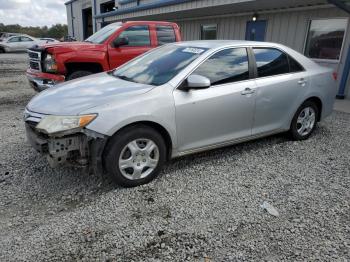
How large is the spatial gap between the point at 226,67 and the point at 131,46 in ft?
12.8

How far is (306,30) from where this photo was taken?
28.7 ft

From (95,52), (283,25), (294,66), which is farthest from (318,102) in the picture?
(283,25)

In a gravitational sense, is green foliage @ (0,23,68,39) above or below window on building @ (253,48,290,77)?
below

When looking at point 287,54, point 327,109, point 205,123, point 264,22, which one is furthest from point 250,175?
point 264,22

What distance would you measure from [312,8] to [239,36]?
9.64 ft

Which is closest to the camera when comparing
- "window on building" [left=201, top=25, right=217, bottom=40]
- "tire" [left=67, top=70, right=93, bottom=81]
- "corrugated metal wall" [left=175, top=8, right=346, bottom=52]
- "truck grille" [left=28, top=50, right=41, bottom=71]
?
"tire" [left=67, top=70, right=93, bottom=81]

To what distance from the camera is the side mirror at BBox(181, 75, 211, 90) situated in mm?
3422

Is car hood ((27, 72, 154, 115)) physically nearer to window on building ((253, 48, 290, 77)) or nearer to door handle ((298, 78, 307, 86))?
window on building ((253, 48, 290, 77))

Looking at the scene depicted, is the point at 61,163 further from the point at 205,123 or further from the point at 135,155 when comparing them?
the point at 205,123

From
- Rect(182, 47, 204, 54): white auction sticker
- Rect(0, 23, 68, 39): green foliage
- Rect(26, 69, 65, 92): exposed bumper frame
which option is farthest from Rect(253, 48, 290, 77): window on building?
Rect(0, 23, 68, 39): green foliage

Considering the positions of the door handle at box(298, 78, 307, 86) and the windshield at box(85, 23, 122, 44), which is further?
the windshield at box(85, 23, 122, 44)

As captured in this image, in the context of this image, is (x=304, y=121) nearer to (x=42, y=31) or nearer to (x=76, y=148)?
(x=76, y=148)

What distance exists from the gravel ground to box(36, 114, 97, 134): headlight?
2.54 feet

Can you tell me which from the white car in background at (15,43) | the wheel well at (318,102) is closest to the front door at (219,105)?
the wheel well at (318,102)
